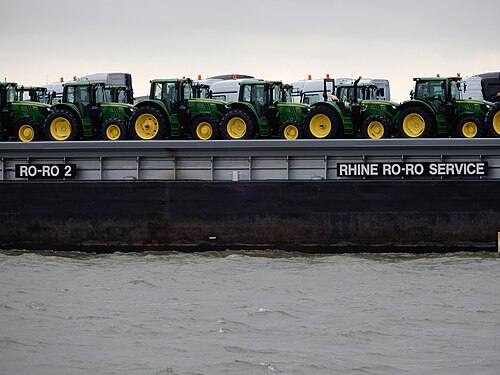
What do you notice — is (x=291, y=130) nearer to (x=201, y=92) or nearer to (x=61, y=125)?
(x=201, y=92)

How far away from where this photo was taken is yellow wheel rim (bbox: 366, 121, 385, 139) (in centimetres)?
2647

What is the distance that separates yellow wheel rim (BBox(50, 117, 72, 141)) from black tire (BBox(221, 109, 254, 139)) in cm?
423

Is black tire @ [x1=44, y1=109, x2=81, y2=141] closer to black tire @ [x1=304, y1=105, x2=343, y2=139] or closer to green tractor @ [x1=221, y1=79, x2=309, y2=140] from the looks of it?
green tractor @ [x1=221, y1=79, x2=309, y2=140]

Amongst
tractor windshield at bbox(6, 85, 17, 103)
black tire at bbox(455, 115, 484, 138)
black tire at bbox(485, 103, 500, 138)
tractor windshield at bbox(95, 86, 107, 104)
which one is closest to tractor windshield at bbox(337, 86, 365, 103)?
black tire at bbox(455, 115, 484, 138)

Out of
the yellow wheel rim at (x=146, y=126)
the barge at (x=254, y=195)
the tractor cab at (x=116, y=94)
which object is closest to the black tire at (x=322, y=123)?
the barge at (x=254, y=195)

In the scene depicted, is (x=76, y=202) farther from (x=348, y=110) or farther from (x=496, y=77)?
(x=496, y=77)

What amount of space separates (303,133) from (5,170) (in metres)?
7.44

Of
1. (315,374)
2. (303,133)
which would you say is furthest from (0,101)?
(315,374)

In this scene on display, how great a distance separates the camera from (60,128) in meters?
28.3

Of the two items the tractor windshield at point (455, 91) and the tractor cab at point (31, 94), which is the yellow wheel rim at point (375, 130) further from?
the tractor cab at point (31, 94)

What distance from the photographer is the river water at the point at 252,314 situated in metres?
13.6

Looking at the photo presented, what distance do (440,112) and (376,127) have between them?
5.30 ft

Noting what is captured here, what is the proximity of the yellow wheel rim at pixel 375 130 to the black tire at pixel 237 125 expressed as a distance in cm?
294

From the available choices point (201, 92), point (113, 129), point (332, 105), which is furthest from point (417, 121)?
point (113, 129)
